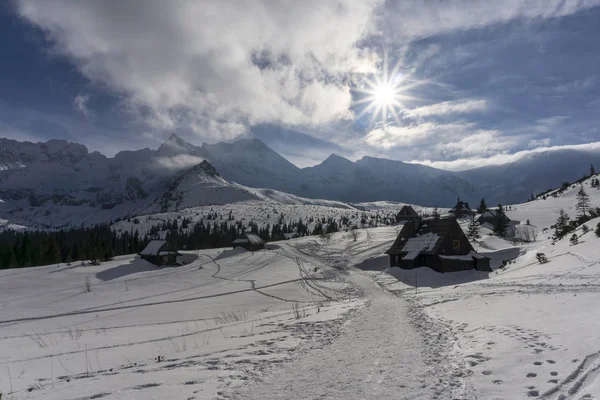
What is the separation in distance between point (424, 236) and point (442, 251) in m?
4.85

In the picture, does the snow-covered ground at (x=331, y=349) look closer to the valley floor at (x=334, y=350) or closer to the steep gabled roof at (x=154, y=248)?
the valley floor at (x=334, y=350)

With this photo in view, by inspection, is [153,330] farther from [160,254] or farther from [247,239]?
[247,239]

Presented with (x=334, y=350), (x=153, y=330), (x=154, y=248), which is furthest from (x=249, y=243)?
(x=334, y=350)

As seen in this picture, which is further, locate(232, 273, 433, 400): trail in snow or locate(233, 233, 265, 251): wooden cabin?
locate(233, 233, 265, 251): wooden cabin

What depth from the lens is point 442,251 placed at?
158ft

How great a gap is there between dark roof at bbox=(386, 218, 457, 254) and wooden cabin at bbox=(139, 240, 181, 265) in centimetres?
4753

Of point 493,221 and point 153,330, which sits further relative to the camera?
point 493,221

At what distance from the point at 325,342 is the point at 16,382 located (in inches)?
362

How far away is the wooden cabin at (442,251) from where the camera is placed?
156 feet

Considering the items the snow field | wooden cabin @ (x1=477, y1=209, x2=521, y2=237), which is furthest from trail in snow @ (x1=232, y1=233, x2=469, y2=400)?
wooden cabin @ (x1=477, y1=209, x2=521, y2=237)

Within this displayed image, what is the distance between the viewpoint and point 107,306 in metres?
32.5

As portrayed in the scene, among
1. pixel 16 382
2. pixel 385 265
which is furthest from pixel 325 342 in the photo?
pixel 385 265

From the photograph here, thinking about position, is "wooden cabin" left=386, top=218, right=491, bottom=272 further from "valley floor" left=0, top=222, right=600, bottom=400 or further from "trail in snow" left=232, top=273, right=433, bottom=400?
"trail in snow" left=232, top=273, right=433, bottom=400

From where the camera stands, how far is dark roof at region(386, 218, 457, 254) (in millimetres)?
49156
